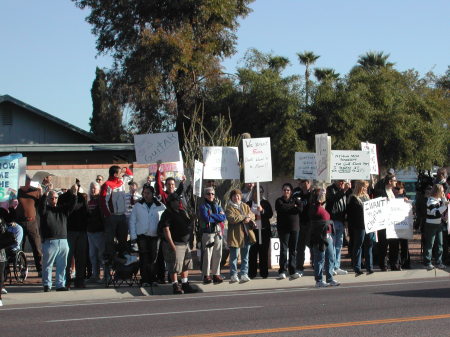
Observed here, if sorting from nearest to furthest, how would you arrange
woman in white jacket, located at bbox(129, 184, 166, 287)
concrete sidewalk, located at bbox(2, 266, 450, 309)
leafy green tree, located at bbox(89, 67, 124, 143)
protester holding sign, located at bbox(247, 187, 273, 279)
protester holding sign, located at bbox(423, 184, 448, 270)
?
concrete sidewalk, located at bbox(2, 266, 450, 309) → woman in white jacket, located at bbox(129, 184, 166, 287) → protester holding sign, located at bbox(247, 187, 273, 279) → protester holding sign, located at bbox(423, 184, 448, 270) → leafy green tree, located at bbox(89, 67, 124, 143)

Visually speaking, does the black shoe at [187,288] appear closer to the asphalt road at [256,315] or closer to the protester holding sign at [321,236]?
the asphalt road at [256,315]

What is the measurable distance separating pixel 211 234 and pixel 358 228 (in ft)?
10.6

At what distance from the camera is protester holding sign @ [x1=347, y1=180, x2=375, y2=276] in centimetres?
1564

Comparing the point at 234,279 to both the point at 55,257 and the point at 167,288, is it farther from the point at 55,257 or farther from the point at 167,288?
the point at 55,257

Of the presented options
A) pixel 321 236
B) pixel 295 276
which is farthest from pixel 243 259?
pixel 321 236

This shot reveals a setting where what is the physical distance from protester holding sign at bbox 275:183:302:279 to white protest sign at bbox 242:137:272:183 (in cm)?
88

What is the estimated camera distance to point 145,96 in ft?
115

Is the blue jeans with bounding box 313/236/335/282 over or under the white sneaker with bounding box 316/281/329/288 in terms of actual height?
over

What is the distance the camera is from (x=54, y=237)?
1388 centimetres

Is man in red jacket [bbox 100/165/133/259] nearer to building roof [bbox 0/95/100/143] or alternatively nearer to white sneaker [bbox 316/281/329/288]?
white sneaker [bbox 316/281/329/288]

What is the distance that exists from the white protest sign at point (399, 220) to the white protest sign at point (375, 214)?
0.25m

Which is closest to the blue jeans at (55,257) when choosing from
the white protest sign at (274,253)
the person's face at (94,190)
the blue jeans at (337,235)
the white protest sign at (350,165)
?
the person's face at (94,190)

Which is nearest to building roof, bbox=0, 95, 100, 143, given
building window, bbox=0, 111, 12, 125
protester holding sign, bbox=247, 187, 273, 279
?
building window, bbox=0, 111, 12, 125

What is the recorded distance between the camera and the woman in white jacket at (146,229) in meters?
14.3
